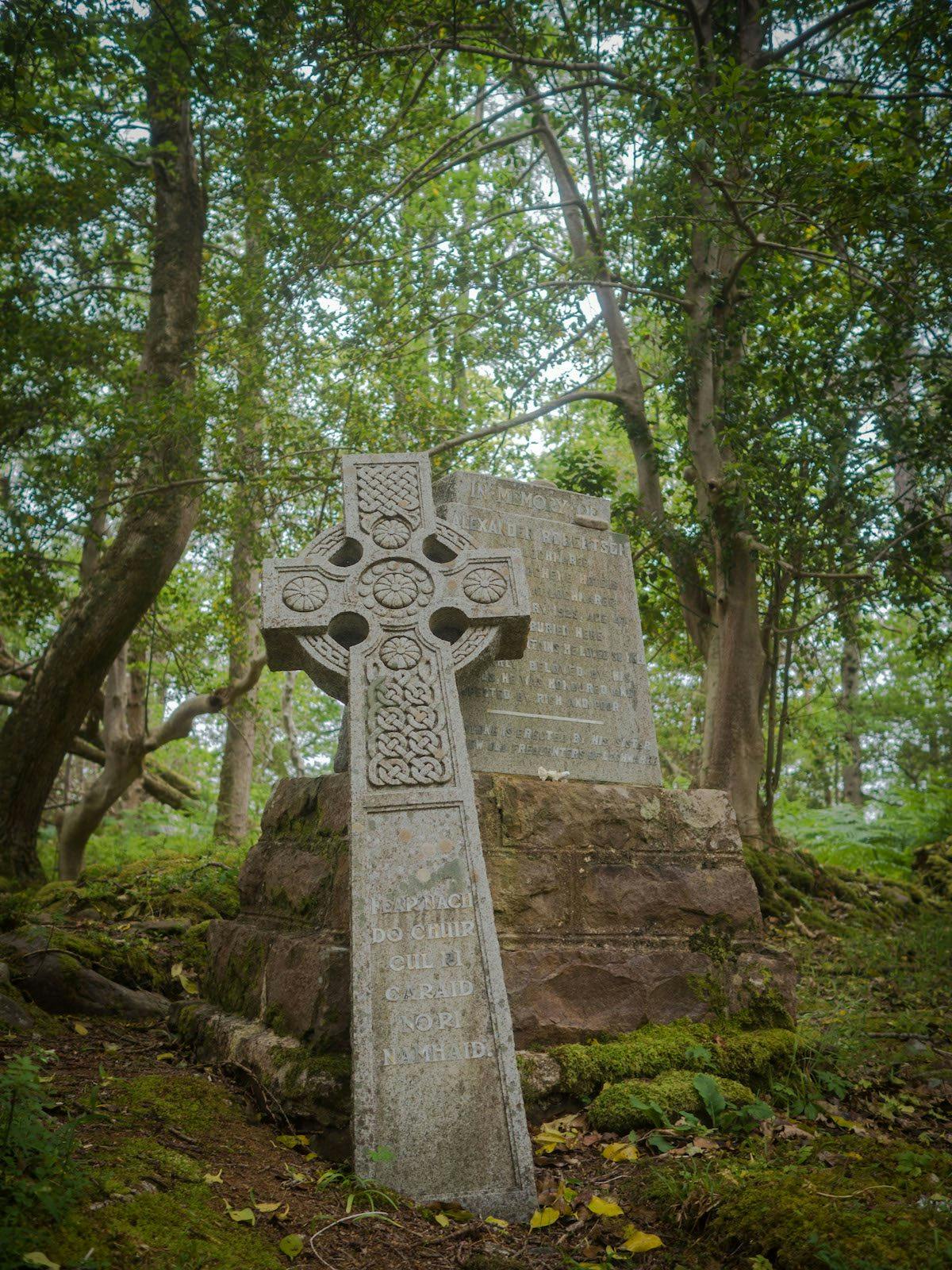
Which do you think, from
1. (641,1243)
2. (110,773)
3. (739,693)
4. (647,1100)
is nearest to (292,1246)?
(641,1243)

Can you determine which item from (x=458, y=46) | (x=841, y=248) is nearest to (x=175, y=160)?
(x=458, y=46)

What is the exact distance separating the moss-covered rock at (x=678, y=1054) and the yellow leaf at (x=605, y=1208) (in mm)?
881

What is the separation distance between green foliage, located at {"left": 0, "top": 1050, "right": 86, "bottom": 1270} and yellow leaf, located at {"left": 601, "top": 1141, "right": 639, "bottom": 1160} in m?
1.90

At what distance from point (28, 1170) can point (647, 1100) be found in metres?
2.36

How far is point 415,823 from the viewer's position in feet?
12.7

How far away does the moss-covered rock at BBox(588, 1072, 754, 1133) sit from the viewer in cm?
389

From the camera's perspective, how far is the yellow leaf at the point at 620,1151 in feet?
11.8

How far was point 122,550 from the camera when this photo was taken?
29.4ft

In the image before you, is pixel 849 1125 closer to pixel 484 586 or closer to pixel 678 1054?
pixel 678 1054

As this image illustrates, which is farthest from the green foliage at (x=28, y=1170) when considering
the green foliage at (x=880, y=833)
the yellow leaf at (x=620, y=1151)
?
the green foliage at (x=880, y=833)

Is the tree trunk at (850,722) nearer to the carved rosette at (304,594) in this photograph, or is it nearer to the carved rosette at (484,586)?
the carved rosette at (484,586)

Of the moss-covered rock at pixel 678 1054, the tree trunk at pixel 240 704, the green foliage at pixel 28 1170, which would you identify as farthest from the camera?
the tree trunk at pixel 240 704

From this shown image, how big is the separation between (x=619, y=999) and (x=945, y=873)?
296 inches

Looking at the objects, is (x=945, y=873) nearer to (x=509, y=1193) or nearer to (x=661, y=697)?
(x=661, y=697)
